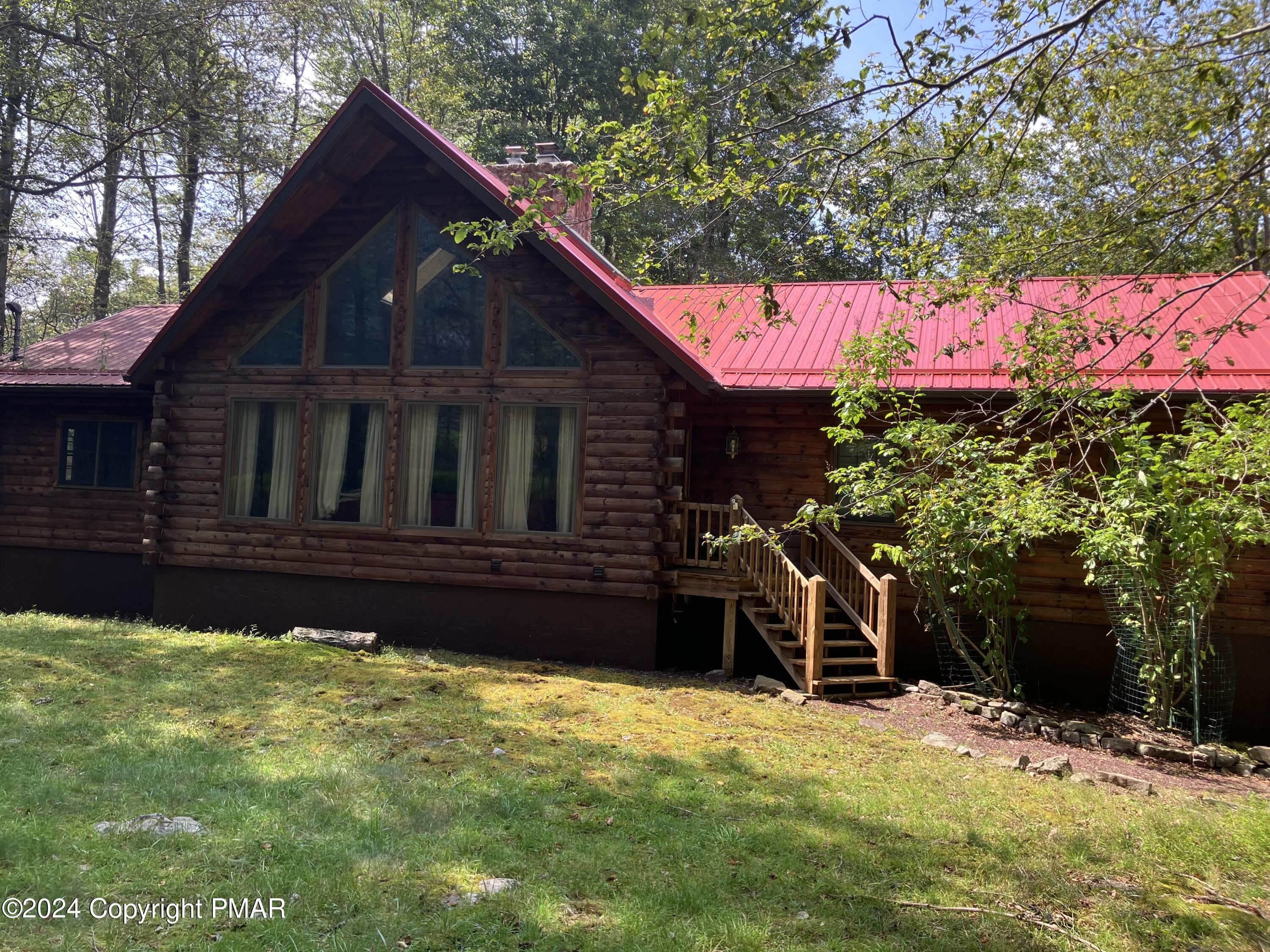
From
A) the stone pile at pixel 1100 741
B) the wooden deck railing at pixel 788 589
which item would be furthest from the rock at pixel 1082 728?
the wooden deck railing at pixel 788 589

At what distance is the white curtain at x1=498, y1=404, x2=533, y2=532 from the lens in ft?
37.4

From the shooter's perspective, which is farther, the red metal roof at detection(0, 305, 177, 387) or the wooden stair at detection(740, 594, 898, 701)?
the red metal roof at detection(0, 305, 177, 387)

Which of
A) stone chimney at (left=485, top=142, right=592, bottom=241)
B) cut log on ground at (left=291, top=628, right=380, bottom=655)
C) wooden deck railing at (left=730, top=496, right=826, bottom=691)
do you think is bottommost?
cut log on ground at (left=291, top=628, right=380, bottom=655)

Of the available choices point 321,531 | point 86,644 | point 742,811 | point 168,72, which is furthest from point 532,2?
point 742,811

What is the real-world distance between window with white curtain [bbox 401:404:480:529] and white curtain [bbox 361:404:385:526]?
33 cm

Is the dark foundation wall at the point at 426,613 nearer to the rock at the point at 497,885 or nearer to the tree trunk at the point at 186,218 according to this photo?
the rock at the point at 497,885

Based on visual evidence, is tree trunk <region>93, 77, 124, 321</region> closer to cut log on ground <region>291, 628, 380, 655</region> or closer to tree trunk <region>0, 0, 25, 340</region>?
tree trunk <region>0, 0, 25, 340</region>

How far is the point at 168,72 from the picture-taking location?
16.6 meters

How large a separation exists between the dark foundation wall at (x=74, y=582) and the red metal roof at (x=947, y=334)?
31.5ft

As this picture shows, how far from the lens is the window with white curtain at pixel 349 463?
1185cm

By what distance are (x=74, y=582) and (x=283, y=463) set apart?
5.23 meters

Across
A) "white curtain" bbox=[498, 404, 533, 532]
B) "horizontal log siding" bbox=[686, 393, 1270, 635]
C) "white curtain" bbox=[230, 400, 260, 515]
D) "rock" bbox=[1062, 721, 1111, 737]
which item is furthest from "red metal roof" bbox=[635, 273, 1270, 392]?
"white curtain" bbox=[230, 400, 260, 515]

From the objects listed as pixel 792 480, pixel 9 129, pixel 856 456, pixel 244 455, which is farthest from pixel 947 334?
pixel 9 129

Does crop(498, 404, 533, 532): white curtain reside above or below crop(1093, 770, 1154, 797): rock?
above
